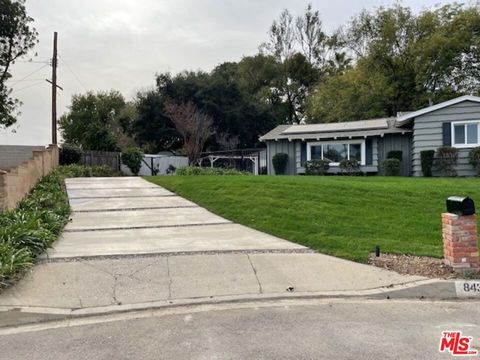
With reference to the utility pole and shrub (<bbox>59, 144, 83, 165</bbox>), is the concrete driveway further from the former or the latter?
the utility pole

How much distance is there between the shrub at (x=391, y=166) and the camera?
20.3 m

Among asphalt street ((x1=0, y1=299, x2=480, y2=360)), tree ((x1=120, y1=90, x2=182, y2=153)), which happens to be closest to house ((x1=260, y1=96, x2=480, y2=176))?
tree ((x1=120, y1=90, x2=182, y2=153))

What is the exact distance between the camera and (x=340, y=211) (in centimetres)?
1044

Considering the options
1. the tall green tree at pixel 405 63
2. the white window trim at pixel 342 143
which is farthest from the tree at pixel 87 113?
the white window trim at pixel 342 143

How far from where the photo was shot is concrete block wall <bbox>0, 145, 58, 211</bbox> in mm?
9440

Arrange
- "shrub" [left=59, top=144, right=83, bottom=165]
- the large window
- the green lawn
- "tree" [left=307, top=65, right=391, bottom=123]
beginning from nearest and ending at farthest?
the green lawn, the large window, "shrub" [left=59, top=144, right=83, bottom=165], "tree" [left=307, top=65, right=391, bottom=123]

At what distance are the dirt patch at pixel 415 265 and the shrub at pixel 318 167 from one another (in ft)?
47.7

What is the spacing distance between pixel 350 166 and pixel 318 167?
152 cm

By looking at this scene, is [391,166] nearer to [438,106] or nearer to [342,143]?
[342,143]

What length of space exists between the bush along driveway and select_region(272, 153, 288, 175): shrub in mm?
12279

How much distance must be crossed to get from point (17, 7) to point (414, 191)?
3084cm

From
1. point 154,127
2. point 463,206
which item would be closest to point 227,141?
point 154,127

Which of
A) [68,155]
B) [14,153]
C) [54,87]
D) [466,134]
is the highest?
[54,87]

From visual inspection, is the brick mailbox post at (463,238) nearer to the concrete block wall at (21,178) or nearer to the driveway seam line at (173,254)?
the driveway seam line at (173,254)
